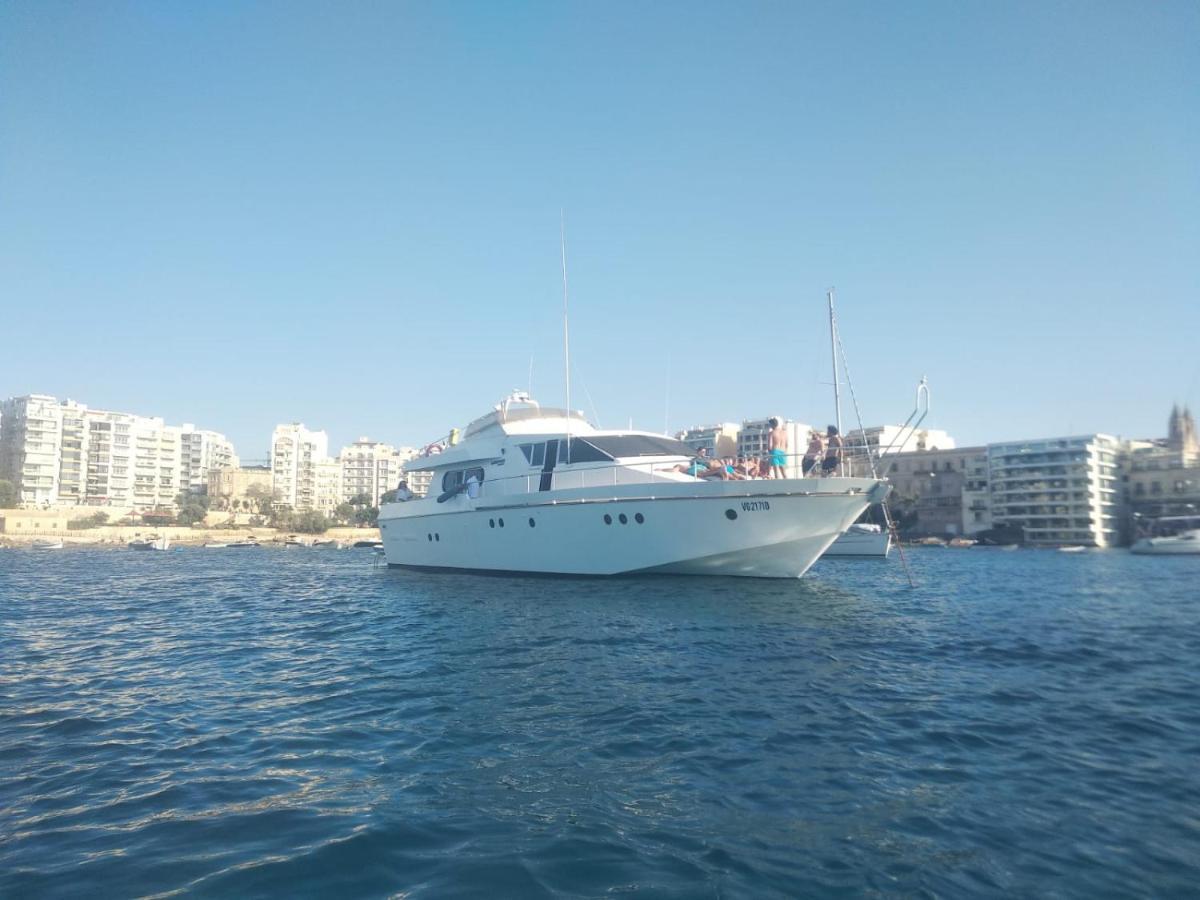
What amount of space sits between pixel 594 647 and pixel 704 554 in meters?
7.55

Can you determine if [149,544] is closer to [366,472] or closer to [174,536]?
[174,536]

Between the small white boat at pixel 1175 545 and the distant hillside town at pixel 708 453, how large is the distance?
465cm

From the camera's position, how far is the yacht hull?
15820 mm

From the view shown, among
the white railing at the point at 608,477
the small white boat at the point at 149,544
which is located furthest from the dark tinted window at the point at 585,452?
the small white boat at the point at 149,544

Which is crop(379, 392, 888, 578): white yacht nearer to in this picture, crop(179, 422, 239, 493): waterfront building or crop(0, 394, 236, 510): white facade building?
crop(0, 394, 236, 510): white facade building

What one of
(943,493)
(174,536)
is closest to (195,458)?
(174,536)

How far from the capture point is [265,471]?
424 feet

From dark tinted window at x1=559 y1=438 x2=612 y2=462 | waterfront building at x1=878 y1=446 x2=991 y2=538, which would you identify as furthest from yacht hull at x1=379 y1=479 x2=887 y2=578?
waterfront building at x1=878 y1=446 x2=991 y2=538

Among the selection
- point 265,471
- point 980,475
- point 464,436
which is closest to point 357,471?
point 265,471

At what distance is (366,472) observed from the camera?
141875mm

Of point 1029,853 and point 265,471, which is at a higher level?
point 265,471

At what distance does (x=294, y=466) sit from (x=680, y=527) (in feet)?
421

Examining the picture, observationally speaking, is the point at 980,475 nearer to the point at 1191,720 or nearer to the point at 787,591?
the point at 787,591

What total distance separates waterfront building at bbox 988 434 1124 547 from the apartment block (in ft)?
353
